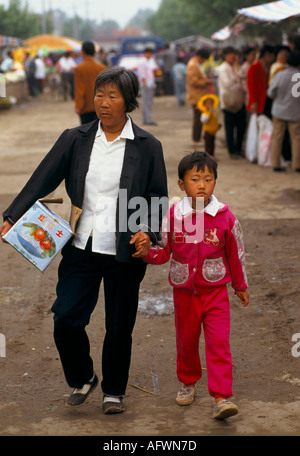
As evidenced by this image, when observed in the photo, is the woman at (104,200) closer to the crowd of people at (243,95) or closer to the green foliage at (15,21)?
the crowd of people at (243,95)

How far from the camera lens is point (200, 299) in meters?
3.90

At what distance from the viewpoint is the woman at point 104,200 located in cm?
368

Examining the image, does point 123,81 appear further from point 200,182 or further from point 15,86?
point 15,86

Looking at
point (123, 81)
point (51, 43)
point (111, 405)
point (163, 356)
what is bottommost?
point (163, 356)

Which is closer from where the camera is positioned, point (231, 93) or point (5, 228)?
point (5, 228)

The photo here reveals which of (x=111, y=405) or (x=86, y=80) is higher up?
(x=86, y=80)

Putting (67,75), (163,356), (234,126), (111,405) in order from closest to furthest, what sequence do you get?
(111,405) → (163,356) → (234,126) → (67,75)

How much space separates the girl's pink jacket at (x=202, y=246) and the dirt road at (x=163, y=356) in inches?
27.2

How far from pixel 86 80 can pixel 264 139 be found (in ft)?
9.47

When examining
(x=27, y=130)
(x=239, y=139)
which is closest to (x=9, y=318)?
(x=239, y=139)

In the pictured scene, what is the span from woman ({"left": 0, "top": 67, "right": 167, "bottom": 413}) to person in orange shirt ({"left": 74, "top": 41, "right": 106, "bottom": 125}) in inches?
291

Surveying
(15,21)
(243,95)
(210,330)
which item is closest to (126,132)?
(210,330)

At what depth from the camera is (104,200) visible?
3.72 m

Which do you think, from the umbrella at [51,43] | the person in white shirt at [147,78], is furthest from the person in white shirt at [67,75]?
the umbrella at [51,43]
